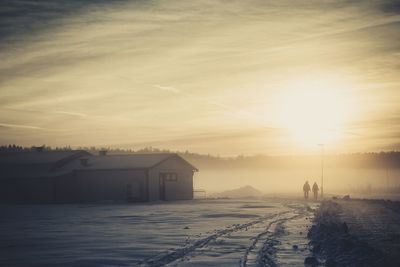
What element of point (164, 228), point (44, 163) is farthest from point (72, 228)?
point (44, 163)

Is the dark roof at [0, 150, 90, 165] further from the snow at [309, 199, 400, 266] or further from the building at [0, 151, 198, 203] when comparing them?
the snow at [309, 199, 400, 266]

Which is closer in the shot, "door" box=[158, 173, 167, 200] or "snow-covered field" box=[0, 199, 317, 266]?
"snow-covered field" box=[0, 199, 317, 266]

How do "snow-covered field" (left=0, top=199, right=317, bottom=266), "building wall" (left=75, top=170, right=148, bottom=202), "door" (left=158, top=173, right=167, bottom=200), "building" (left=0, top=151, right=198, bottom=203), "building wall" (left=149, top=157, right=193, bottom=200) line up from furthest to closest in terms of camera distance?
1. "door" (left=158, top=173, right=167, bottom=200)
2. "building wall" (left=149, top=157, right=193, bottom=200)
3. "building" (left=0, top=151, right=198, bottom=203)
4. "building wall" (left=75, top=170, right=148, bottom=202)
5. "snow-covered field" (left=0, top=199, right=317, bottom=266)

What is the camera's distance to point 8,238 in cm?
1864

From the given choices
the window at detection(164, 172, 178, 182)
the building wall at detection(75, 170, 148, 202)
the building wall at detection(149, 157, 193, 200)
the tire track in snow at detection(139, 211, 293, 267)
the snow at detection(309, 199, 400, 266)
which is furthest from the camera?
the window at detection(164, 172, 178, 182)

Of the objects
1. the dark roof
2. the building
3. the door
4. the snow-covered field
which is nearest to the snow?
the snow-covered field

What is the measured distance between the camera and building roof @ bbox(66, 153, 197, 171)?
50188 millimetres

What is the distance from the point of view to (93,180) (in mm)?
50781

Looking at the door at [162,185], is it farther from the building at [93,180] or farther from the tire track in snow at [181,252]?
the tire track in snow at [181,252]

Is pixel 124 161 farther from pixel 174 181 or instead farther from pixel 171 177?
pixel 174 181

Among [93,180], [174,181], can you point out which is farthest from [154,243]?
[174,181]

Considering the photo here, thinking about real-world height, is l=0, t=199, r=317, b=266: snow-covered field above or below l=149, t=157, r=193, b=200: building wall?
below

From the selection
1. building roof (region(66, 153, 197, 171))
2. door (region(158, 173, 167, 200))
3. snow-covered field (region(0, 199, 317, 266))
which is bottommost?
snow-covered field (region(0, 199, 317, 266))

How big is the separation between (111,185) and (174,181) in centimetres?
674
